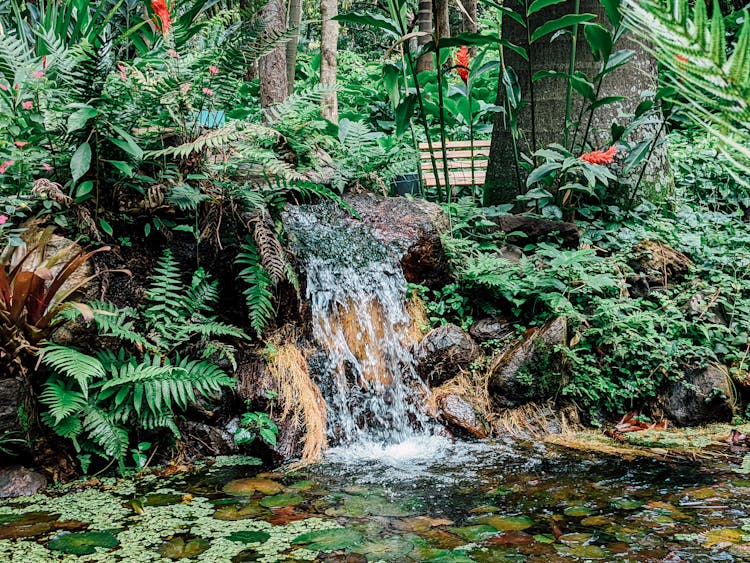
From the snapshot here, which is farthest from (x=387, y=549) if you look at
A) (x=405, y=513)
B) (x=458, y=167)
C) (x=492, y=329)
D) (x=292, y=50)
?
(x=292, y=50)

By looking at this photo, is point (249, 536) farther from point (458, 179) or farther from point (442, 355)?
point (458, 179)

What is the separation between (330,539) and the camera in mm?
2611

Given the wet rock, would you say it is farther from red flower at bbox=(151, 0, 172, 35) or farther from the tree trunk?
red flower at bbox=(151, 0, 172, 35)

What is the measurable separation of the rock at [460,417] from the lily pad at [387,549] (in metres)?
1.44

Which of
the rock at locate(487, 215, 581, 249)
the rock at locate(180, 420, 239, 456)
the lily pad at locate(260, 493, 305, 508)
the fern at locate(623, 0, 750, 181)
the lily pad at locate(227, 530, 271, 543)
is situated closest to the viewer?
the fern at locate(623, 0, 750, 181)

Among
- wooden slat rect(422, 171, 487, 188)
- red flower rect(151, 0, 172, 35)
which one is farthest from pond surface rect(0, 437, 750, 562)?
wooden slat rect(422, 171, 487, 188)

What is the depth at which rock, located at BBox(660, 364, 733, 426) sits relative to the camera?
4.25 meters

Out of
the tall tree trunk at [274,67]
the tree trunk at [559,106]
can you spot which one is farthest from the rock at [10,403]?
the tall tree trunk at [274,67]

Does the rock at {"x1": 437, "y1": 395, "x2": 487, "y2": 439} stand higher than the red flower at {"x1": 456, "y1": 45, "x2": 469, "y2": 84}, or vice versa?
the red flower at {"x1": 456, "y1": 45, "x2": 469, "y2": 84}

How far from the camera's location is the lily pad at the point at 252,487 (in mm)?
3170

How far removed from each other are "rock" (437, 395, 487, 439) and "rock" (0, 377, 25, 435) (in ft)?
7.87

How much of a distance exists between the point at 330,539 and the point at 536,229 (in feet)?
11.1

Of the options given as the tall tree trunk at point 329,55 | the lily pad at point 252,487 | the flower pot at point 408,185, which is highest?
the tall tree trunk at point 329,55

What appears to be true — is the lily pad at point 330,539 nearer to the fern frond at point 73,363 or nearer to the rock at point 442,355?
the fern frond at point 73,363
